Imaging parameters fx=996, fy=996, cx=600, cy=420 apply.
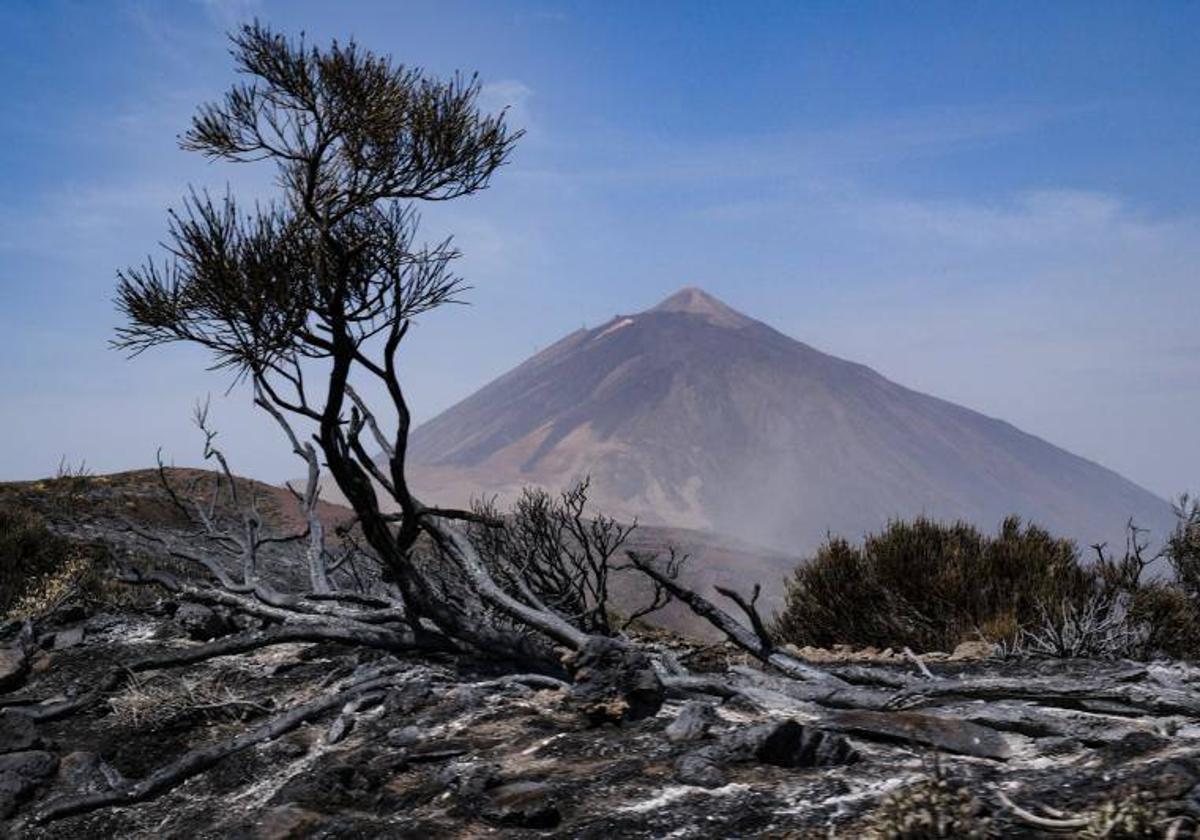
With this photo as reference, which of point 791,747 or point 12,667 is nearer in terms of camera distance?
point 791,747

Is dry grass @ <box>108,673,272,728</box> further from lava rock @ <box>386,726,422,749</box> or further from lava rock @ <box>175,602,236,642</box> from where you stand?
lava rock @ <box>175,602,236,642</box>

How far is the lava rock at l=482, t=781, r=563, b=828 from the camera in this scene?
4.31 metres

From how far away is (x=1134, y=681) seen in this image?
5719 mm

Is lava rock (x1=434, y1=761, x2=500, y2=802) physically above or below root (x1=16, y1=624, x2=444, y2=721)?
below

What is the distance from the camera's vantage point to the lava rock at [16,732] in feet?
22.2

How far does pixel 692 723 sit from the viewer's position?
206 inches

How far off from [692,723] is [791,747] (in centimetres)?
73

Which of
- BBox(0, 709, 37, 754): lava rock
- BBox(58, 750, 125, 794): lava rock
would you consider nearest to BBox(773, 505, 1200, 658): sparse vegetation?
BBox(58, 750, 125, 794): lava rock

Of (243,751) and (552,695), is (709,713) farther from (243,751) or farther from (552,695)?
(243,751)

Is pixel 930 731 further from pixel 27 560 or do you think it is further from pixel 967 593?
pixel 27 560

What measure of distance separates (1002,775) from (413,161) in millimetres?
5201

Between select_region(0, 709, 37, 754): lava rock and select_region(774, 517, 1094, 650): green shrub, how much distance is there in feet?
27.4

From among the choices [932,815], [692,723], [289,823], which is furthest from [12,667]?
[932,815]

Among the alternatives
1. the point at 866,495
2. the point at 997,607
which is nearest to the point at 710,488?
the point at 866,495
